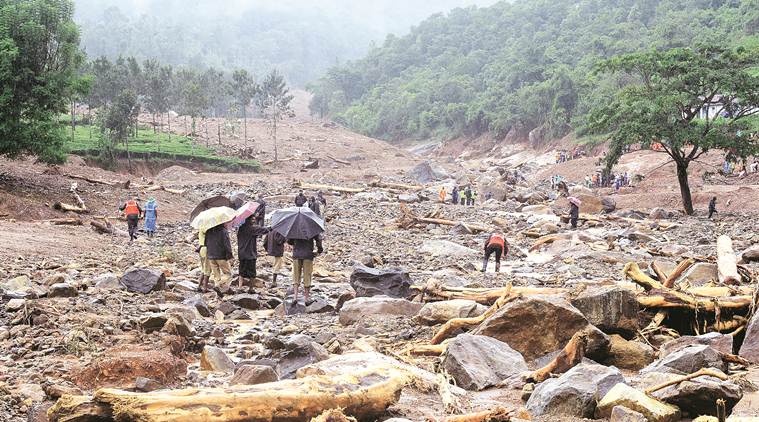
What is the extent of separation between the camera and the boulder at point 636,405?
392 cm

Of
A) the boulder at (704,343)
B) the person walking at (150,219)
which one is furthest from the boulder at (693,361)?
the person walking at (150,219)

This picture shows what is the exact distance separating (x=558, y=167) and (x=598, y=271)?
36475 mm

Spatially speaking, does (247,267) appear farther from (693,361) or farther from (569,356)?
(693,361)

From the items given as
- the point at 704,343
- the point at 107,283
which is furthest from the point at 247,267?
the point at 704,343

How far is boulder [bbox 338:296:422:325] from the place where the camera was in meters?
8.09

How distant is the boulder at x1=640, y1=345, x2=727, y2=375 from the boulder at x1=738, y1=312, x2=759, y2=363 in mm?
740

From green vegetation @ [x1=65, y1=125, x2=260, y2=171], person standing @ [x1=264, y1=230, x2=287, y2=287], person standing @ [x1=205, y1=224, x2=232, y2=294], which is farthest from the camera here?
green vegetation @ [x1=65, y1=125, x2=260, y2=171]

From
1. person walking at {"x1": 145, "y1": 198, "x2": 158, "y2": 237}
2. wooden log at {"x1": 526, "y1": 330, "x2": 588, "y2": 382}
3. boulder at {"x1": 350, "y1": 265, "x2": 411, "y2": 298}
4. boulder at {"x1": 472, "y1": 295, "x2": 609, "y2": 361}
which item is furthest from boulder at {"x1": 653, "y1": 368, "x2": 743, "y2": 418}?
person walking at {"x1": 145, "y1": 198, "x2": 158, "y2": 237}

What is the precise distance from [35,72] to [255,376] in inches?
808

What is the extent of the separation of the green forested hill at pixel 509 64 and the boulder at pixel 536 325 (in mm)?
41024

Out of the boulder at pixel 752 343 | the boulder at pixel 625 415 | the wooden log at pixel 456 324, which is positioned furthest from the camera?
the wooden log at pixel 456 324

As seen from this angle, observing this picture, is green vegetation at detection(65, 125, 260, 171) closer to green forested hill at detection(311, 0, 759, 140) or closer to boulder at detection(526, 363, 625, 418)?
green forested hill at detection(311, 0, 759, 140)

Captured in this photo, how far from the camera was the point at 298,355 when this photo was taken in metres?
5.72

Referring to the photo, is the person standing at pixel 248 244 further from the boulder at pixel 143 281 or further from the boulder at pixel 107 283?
the boulder at pixel 107 283
